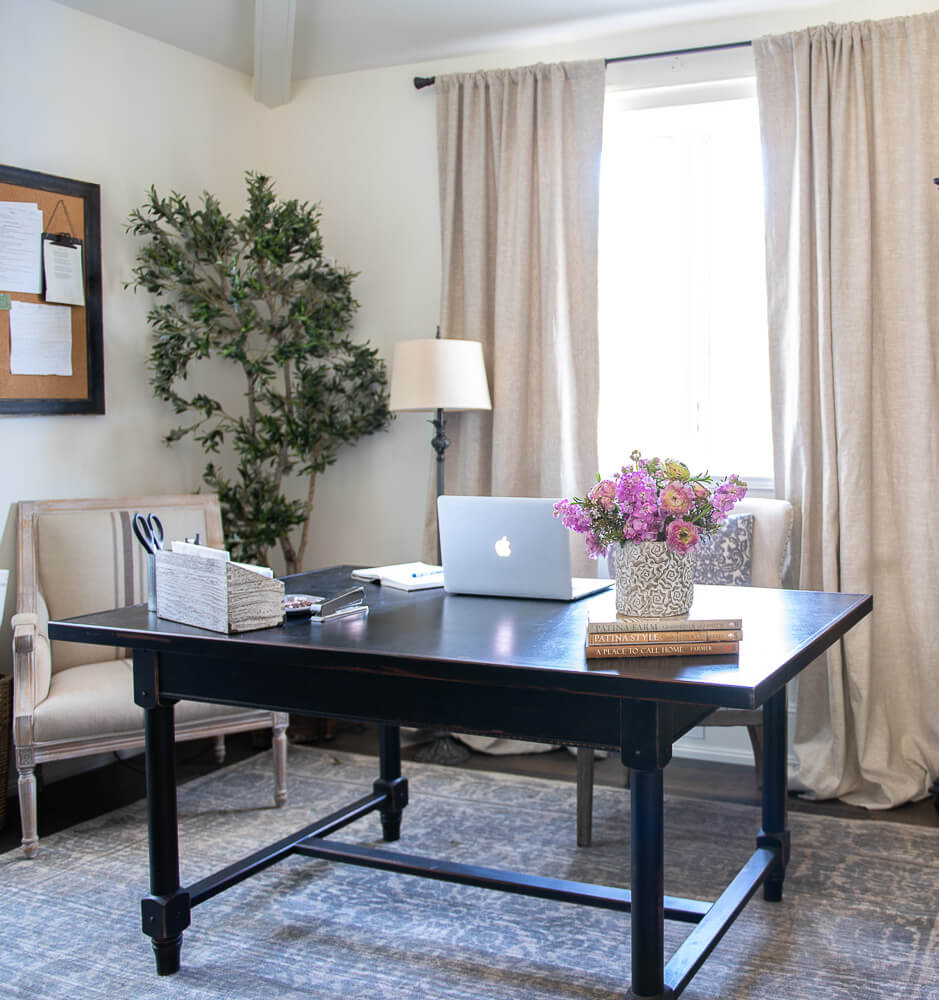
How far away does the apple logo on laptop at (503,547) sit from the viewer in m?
2.40

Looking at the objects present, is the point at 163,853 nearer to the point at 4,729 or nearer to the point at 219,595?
the point at 219,595

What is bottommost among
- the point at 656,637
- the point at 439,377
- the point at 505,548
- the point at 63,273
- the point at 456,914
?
the point at 456,914

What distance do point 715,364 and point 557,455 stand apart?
0.67 m

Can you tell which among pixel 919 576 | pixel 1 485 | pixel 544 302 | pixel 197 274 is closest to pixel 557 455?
pixel 544 302

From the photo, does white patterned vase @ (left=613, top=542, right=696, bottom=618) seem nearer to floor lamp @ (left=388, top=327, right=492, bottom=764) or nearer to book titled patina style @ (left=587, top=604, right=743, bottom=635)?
book titled patina style @ (left=587, top=604, right=743, bottom=635)

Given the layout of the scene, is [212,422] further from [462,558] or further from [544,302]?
[462,558]

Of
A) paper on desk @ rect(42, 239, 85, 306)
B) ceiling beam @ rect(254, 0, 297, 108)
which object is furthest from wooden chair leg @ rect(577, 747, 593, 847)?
ceiling beam @ rect(254, 0, 297, 108)

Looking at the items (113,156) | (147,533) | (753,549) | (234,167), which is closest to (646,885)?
(147,533)

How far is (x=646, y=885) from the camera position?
1.89 metres

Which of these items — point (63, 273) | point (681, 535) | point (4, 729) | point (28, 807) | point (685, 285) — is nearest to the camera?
point (681, 535)

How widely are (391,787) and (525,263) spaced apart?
1.92 m

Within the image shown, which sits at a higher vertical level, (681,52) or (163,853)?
(681,52)

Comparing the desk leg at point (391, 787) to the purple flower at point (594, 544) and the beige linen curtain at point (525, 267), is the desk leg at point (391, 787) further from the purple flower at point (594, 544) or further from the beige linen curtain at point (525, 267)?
the purple flower at point (594, 544)

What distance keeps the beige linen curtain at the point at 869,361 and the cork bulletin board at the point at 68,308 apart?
234 cm
